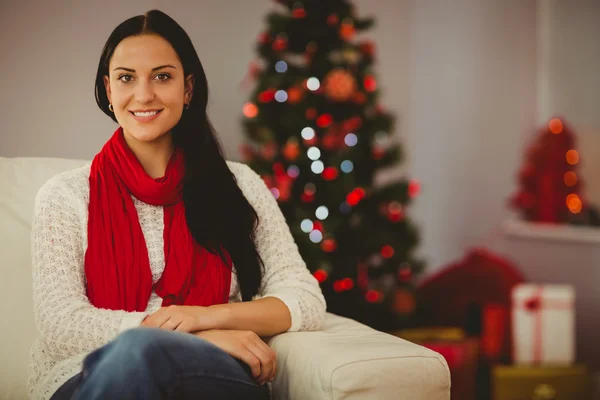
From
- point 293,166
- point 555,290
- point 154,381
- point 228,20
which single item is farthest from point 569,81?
point 154,381

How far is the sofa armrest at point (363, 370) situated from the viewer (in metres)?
1.15

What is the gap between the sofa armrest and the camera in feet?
3.77

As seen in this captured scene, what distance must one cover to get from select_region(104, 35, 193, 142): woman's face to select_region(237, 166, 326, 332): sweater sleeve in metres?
0.28

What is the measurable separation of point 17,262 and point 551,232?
105 inches

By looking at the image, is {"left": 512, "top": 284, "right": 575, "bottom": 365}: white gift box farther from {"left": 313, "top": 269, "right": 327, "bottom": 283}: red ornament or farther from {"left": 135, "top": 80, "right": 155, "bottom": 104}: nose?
{"left": 135, "top": 80, "right": 155, "bottom": 104}: nose

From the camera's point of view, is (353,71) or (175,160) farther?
(353,71)

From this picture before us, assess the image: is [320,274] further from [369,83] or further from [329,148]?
[369,83]

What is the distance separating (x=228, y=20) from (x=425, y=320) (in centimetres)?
169

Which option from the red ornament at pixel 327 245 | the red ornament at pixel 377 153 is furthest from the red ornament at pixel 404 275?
the red ornament at pixel 377 153

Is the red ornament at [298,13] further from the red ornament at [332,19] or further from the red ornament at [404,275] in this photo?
the red ornament at [404,275]

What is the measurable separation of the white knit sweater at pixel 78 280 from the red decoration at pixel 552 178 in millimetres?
2261

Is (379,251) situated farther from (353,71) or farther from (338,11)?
(338,11)

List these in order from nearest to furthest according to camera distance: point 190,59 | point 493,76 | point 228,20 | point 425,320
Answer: point 190,59, point 228,20, point 425,320, point 493,76

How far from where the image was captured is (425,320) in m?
3.36
